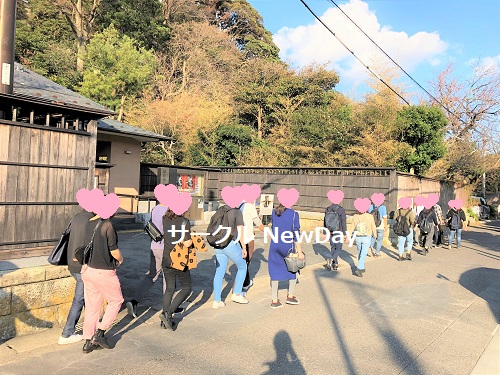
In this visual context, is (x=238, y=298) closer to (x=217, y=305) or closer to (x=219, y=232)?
(x=217, y=305)

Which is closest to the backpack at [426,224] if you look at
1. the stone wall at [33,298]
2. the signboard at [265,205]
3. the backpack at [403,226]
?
the backpack at [403,226]

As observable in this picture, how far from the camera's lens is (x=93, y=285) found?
13.2 feet

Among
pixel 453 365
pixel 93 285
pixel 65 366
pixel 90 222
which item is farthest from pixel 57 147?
pixel 453 365

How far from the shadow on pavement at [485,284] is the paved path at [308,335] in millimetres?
44

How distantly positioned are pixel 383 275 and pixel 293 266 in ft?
12.8

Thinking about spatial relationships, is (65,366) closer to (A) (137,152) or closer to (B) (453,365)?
(B) (453,365)

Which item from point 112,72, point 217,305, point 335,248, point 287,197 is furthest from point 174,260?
point 112,72

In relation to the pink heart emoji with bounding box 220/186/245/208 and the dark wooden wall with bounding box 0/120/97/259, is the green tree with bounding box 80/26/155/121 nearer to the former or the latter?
the dark wooden wall with bounding box 0/120/97/259

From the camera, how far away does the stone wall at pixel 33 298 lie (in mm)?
4242

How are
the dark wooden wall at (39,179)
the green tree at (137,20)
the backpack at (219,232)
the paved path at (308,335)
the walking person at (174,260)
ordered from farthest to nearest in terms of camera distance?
the green tree at (137,20), the backpack at (219,232), the dark wooden wall at (39,179), the walking person at (174,260), the paved path at (308,335)

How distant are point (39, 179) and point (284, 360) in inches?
157

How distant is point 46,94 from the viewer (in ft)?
17.2

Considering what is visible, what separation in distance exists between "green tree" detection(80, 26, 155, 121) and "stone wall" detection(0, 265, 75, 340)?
17.5 m

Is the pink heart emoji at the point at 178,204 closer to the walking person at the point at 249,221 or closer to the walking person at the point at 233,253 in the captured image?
the walking person at the point at 233,253
